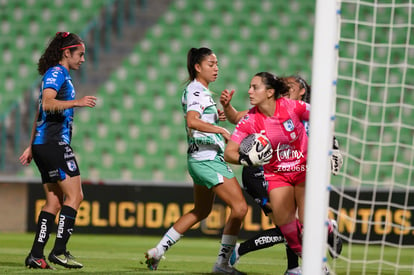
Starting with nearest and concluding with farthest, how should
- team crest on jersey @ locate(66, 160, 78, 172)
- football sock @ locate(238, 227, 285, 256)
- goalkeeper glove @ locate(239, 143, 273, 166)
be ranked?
goalkeeper glove @ locate(239, 143, 273, 166) → team crest on jersey @ locate(66, 160, 78, 172) → football sock @ locate(238, 227, 285, 256)

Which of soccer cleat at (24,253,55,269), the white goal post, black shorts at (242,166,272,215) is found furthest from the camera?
black shorts at (242,166,272,215)

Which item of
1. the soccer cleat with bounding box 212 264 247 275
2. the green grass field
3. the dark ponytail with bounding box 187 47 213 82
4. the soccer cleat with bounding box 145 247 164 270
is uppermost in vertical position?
the dark ponytail with bounding box 187 47 213 82

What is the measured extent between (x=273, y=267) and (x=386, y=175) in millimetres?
5853

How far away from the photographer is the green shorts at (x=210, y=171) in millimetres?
6105

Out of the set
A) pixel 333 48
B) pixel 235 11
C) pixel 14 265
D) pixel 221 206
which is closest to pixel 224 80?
pixel 235 11

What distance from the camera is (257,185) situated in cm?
662

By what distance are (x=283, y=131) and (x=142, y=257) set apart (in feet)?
9.66

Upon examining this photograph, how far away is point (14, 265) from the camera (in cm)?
637

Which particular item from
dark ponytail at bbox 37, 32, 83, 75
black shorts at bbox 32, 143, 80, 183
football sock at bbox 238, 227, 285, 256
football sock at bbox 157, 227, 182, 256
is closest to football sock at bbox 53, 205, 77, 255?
black shorts at bbox 32, 143, 80, 183

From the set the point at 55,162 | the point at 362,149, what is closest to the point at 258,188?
the point at 55,162

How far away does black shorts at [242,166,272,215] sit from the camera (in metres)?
6.59

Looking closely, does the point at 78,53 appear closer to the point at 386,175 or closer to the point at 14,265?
the point at 14,265

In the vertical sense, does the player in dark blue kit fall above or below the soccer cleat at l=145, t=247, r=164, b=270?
above

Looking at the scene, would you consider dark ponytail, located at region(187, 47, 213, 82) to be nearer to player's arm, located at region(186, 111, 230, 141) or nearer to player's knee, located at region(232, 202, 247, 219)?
Answer: player's arm, located at region(186, 111, 230, 141)
